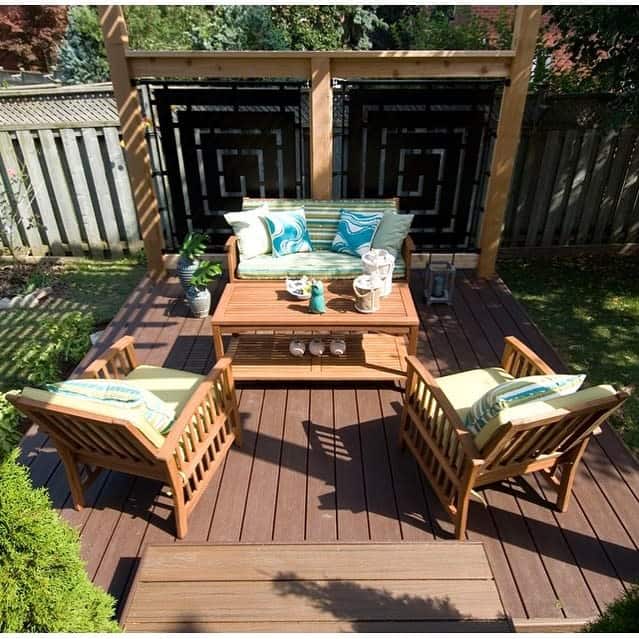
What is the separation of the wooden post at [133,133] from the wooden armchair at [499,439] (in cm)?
360

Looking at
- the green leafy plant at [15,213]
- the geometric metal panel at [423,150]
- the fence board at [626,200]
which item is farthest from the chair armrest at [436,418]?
the green leafy plant at [15,213]

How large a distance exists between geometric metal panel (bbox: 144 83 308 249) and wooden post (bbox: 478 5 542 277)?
2.06 metres

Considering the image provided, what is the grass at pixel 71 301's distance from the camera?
462 centimetres

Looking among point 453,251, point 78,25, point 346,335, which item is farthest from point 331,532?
point 78,25

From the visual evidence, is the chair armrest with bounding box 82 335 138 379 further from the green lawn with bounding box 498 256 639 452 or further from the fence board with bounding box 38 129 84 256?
the fence board with bounding box 38 129 84 256

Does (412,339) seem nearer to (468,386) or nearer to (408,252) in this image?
(468,386)

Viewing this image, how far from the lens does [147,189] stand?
510 cm

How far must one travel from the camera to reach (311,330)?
369 centimetres

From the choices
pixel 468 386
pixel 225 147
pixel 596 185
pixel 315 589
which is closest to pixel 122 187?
pixel 225 147

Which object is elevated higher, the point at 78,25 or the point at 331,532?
the point at 78,25

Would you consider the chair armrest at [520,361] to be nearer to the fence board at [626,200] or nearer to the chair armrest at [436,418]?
the chair armrest at [436,418]

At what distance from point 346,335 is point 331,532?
186cm

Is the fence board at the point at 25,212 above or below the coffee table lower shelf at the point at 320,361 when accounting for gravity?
above

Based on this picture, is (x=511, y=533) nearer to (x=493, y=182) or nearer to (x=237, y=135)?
(x=493, y=182)
